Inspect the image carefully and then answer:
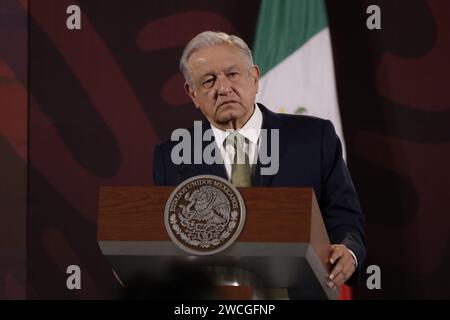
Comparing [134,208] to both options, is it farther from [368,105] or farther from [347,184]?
[368,105]

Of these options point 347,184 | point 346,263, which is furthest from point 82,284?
point 346,263

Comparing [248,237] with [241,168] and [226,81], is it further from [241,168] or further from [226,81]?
[226,81]

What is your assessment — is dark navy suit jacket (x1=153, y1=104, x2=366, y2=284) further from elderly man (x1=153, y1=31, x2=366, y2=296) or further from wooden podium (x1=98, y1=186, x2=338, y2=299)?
wooden podium (x1=98, y1=186, x2=338, y2=299)

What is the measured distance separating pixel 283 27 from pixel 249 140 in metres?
1.80

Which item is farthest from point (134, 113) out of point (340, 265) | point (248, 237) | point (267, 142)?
point (248, 237)

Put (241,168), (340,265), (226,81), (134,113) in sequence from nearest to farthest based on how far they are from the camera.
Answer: (340,265) < (241,168) < (226,81) < (134,113)

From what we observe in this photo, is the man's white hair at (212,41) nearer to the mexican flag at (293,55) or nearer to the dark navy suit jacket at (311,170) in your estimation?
the dark navy suit jacket at (311,170)

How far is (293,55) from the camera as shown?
4.81 metres

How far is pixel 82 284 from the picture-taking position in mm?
4734

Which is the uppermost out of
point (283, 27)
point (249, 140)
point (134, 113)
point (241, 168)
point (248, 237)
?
point (283, 27)

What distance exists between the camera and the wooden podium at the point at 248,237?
7.59 feet

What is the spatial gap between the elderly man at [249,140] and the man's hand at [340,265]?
0.86 ft

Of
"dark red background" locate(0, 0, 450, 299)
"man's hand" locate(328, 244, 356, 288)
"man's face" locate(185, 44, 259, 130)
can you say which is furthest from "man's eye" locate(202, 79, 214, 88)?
"dark red background" locate(0, 0, 450, 299)
